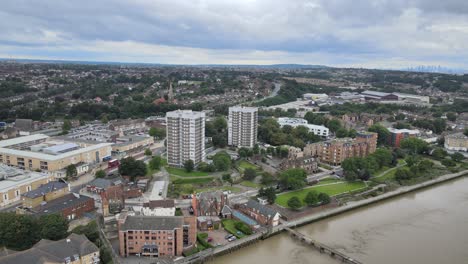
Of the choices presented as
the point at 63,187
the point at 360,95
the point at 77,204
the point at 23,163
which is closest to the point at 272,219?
the point at 77,204

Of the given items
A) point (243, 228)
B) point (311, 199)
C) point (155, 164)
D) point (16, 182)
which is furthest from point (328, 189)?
point (16, 182)

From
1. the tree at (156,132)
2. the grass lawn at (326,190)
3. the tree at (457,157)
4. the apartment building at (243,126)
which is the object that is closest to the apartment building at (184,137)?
the apartment building at (243,126)

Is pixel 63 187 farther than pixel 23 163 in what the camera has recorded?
No

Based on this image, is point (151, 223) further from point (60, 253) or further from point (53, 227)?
point (53, 227)

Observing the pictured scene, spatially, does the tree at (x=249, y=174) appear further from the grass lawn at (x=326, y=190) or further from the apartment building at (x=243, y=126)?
the apartment building at (x=243, y=126)

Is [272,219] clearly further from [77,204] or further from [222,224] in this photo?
[77,204]

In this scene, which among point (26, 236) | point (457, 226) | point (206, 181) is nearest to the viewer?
point (26, 236)
